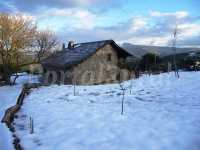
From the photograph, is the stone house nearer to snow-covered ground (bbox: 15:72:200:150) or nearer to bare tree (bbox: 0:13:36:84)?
bare tree (bbox: 0:13:36:84)

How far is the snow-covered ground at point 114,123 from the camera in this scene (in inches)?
351

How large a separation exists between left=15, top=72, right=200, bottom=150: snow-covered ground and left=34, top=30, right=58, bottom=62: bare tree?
18.8m

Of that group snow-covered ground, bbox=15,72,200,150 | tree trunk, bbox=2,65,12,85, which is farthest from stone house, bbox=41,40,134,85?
snow-covered ground, bbox=15,72,200,150

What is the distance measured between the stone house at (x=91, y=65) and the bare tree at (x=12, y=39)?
3348mm

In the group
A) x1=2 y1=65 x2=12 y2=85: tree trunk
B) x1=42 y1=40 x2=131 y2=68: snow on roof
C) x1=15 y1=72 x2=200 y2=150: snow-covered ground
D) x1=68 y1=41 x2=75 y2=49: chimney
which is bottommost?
x1=15 y1=72 x2=200 y2=150: snow-covered ground

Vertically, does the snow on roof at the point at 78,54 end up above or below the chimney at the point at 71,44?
below

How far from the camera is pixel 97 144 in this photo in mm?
8922

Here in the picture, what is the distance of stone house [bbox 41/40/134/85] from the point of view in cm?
2812

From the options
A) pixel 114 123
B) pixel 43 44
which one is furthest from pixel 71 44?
pixel 114 123

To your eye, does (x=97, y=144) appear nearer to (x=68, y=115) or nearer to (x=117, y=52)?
(x=68, y=115)

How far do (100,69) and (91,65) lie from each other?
1.34 meters

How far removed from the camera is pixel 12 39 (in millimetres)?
30984

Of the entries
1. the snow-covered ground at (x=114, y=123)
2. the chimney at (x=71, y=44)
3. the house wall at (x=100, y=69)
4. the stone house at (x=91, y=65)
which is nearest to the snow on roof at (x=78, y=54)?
the stone house at (x=91, y=65)

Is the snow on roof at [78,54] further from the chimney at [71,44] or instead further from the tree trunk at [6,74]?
the tree trunk at [6,74]
